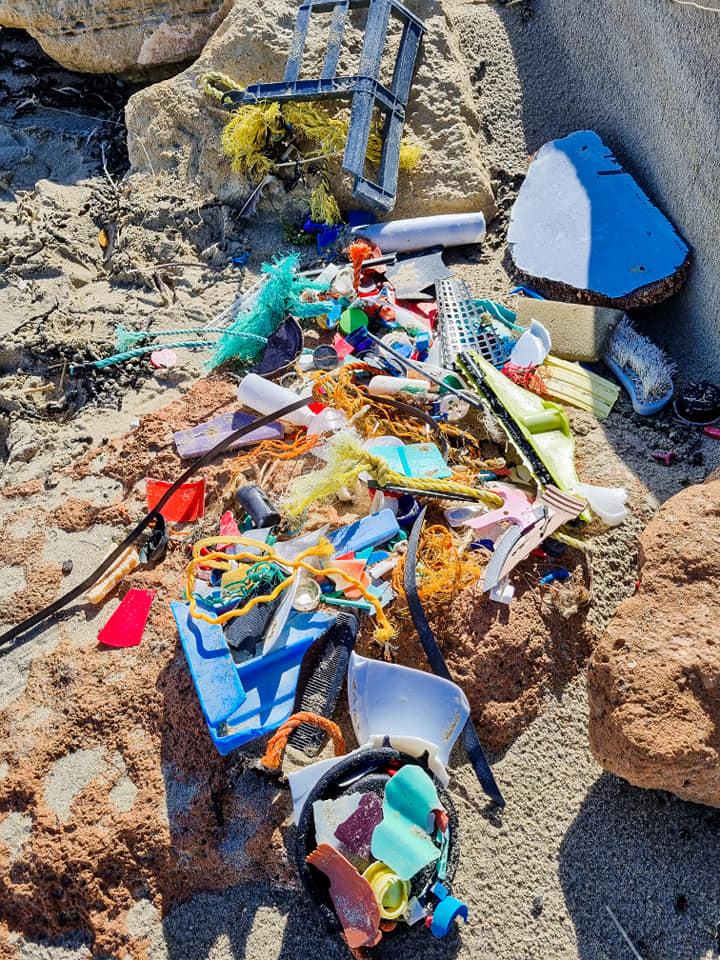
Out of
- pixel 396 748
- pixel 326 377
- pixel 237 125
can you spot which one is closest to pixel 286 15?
pixel 237 125

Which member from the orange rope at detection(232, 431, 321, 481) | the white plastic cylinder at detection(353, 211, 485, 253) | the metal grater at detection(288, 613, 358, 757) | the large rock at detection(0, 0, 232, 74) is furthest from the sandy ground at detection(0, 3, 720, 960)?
the large rock at detection(0, 0, 232, 74)

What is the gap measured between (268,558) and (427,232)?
2310 millimetres

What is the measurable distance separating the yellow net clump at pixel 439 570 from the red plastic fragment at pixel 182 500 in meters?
0.91

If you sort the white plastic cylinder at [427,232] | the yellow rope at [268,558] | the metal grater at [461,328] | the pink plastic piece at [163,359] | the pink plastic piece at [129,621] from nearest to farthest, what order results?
1. the yellow rope at [268,558]
2. the pink plastic piece at [129,621]
3. the metal grater at [461,328]
4. the pink plastic piece at [163,359]
5. the white plastic cylinder at [427,232]

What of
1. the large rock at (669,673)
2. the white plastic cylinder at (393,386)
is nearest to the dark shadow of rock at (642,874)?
the large rock at (669,673)

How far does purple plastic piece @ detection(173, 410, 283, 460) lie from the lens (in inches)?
129

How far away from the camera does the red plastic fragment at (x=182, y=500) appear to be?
3.09 meters

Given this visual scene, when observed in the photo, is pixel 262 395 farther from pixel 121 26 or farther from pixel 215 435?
pixel 121 26

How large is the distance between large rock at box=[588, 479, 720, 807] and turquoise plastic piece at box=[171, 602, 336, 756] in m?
0.94

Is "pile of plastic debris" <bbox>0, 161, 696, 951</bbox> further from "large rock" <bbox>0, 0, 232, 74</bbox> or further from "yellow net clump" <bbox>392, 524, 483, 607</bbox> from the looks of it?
"large rock" <bbox>0, 0, 232, 74</bbox>

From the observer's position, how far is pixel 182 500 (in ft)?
10.2

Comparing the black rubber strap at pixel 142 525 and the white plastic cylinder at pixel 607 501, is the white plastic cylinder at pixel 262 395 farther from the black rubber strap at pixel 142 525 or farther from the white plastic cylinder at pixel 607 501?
the white plastic cylinder at pixel 607 501

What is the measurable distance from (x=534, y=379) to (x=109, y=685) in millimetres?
2119

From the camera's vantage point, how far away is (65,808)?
96.4 inches
